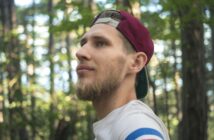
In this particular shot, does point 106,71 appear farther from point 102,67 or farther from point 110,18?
point 110,18

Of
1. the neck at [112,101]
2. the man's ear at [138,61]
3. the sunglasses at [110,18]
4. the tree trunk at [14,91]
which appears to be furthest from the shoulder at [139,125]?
the tree trunk at [14,91]

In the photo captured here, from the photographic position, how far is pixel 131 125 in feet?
4.54

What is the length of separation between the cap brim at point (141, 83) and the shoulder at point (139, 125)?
31 centimetres

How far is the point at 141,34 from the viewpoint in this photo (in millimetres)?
1747

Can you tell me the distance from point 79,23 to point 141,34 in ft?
16.0

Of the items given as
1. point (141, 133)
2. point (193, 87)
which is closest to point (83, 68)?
point (141, 133)

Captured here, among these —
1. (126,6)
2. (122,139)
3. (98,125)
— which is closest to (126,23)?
(98,125)

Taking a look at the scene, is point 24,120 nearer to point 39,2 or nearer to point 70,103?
point 70,103

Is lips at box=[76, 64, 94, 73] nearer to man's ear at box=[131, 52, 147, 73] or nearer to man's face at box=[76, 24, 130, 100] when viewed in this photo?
man's face at box=[76, 24, 130, 100]

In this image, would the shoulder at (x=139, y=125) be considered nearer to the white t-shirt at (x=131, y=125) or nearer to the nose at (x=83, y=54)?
→ the white t-shirt at (x=131, y=125)

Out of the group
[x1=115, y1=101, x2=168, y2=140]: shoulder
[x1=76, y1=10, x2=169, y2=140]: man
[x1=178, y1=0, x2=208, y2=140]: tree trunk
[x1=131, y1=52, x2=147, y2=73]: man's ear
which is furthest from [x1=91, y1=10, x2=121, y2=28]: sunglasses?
[x1=178, y1=0, x2=208, y2=140]: tree trunk

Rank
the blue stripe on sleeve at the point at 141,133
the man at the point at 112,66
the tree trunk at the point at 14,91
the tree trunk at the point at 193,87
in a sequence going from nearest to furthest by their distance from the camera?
the blue stripe on sleeve at the point at 141,133 → the man at the point at 112,66 → the tree trunk at the point at 193,87 → the tree trunk at the point at 14,91

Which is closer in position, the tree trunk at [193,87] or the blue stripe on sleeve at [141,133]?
the blue stripe on sleeve at [141,133]

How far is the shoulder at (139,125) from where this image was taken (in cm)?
133
